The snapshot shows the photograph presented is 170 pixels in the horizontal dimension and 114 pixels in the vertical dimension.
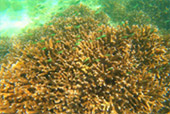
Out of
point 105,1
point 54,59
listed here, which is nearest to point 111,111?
point 54,59

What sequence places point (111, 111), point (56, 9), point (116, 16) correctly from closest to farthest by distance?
point (111, 111)
point (116, 16)
point (56, 9)

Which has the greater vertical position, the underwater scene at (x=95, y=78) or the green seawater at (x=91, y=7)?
the green seawater at (x=91, y=7)

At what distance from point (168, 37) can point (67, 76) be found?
3.94 metres

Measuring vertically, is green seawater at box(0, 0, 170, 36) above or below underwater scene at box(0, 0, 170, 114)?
above

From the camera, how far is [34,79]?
3.41m

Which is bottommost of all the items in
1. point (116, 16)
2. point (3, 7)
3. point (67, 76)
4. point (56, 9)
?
point (67, 76)

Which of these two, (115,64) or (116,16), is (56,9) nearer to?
(116,16)

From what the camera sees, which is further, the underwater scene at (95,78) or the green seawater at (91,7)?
the green seawater at (91,7)

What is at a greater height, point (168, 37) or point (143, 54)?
point (168, 37)

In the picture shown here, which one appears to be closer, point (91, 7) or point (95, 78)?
point (95, 78)

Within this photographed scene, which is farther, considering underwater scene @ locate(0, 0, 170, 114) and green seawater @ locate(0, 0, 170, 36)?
green seawater @ locate(0, 0, 170, 36)

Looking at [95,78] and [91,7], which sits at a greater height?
[91,7]

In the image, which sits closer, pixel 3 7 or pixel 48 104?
pixel 48 104

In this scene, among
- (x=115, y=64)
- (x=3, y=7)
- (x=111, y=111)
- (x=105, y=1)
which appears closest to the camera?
(x=111, y=111)
